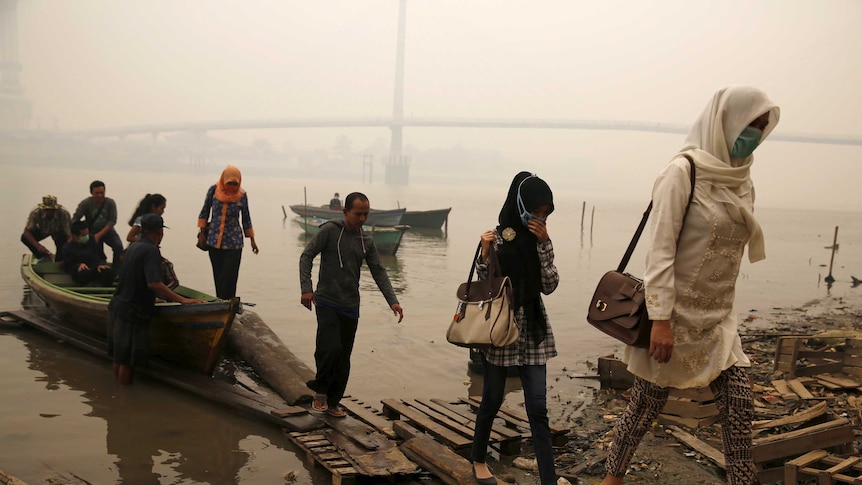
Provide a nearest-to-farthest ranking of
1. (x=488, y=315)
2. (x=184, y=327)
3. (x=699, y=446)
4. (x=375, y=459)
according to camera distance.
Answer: (x=488, y=315) → (x=375, y=459) → (x=699, y=446) → (x=184, y=327)

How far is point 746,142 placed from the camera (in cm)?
287

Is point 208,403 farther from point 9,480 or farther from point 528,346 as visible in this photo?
point 528,346

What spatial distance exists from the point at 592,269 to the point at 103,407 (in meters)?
16.1

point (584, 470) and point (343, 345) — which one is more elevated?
point (343, 345)

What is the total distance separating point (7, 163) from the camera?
354ft

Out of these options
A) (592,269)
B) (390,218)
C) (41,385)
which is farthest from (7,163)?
(41,385)

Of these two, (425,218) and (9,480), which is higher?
(9,480)

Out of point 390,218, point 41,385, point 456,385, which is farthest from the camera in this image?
point 390,218

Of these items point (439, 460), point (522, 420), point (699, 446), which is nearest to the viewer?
point (439, 460)

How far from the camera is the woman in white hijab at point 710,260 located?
2.81 m

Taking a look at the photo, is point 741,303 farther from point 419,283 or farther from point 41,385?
point 41,385

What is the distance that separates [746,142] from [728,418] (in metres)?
1.15

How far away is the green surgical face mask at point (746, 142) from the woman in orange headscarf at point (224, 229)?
4.80m

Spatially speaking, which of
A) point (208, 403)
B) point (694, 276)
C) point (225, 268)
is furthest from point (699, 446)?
point (225, 268)
